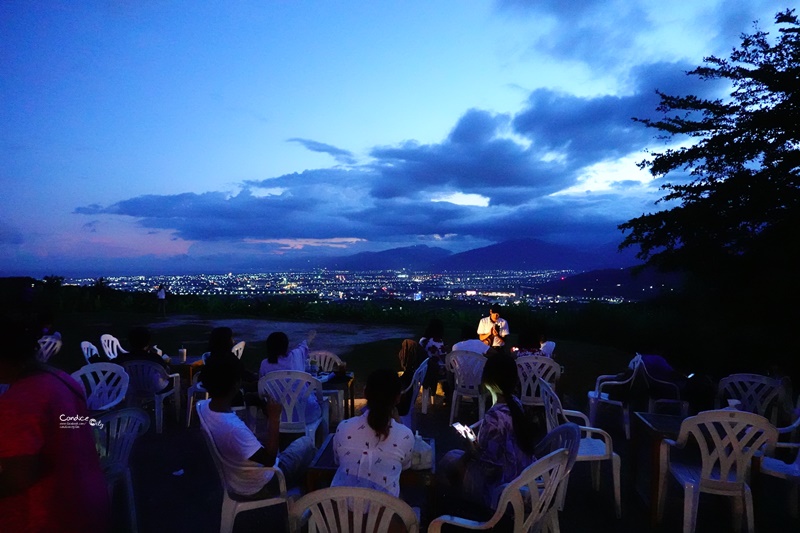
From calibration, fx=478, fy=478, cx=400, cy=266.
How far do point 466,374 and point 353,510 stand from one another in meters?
4.72

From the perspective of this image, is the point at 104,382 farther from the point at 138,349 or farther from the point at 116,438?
the point at 116,438

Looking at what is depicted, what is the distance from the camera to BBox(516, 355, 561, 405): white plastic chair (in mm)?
6238

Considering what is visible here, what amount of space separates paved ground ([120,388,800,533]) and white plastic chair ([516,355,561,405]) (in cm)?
113

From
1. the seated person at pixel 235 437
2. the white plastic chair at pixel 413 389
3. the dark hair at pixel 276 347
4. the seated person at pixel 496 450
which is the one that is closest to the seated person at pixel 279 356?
the dark hair at pixel 276 347

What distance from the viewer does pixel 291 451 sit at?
3723mm

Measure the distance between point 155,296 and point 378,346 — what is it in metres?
14.6

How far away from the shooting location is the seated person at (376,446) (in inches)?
113

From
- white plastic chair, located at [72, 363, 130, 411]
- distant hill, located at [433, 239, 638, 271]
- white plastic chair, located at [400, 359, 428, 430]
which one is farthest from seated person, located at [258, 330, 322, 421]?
distant hill, located at [433, 239, 638, 271]

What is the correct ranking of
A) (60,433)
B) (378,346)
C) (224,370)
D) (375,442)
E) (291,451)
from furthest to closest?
1. (378,346)
2. (291,451)
3. (224,370)
4. (375,442)
5. (60,433)

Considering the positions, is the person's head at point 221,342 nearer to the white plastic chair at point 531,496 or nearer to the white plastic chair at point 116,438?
the white plastic chair at point 116,438

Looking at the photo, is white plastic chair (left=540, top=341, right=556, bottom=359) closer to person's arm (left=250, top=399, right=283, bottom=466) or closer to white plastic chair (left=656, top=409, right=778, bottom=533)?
white plastic chair (left=656, top=409, right=778, bottom=533)

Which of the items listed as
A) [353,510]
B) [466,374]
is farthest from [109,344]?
[353,510]

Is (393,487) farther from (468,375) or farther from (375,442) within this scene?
(468,375)

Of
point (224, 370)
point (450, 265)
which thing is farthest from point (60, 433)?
point (450, 265)
